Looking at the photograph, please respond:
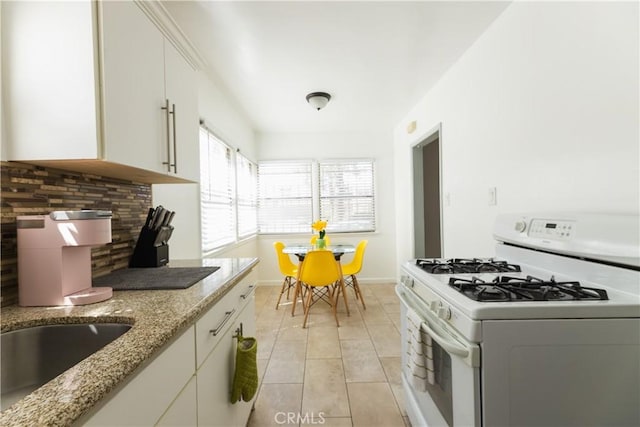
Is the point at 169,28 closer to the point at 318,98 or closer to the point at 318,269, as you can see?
the point at 318,98

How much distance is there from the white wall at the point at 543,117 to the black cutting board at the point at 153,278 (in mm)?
1848

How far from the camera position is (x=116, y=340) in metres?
0.69

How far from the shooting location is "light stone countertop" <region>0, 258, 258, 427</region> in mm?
462

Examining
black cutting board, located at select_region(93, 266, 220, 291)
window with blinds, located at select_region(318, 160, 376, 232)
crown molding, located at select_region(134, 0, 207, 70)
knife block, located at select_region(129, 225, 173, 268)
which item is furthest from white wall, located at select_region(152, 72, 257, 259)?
window with blinds, located at select_region(318, 160, 376, 232)

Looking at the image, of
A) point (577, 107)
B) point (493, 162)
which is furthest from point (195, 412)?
point (493, 162)

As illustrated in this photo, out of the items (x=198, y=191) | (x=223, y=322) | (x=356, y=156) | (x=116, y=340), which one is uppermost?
(x=356, y=156)

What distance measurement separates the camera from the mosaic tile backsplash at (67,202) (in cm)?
99

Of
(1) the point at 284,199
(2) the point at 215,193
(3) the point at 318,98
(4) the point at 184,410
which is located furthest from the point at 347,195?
(4) the point at 184,410

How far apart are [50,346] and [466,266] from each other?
172 cm

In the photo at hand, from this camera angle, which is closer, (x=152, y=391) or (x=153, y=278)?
(x=152, y=391)

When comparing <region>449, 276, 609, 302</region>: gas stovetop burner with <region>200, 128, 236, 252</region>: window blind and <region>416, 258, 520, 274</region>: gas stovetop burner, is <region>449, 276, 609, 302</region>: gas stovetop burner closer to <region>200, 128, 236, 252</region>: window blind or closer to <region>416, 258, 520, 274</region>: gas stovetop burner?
<region>416, 258, 520, 274</region>: gas stovetop burner

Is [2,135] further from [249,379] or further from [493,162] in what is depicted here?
[493,162]

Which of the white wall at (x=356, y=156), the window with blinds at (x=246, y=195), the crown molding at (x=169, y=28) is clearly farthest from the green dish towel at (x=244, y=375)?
the white wall at (x=356, y=156)

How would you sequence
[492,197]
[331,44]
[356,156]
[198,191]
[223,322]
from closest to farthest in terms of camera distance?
[223,322]
[492,197]
[331,44]
[198,191]
[356,156]
